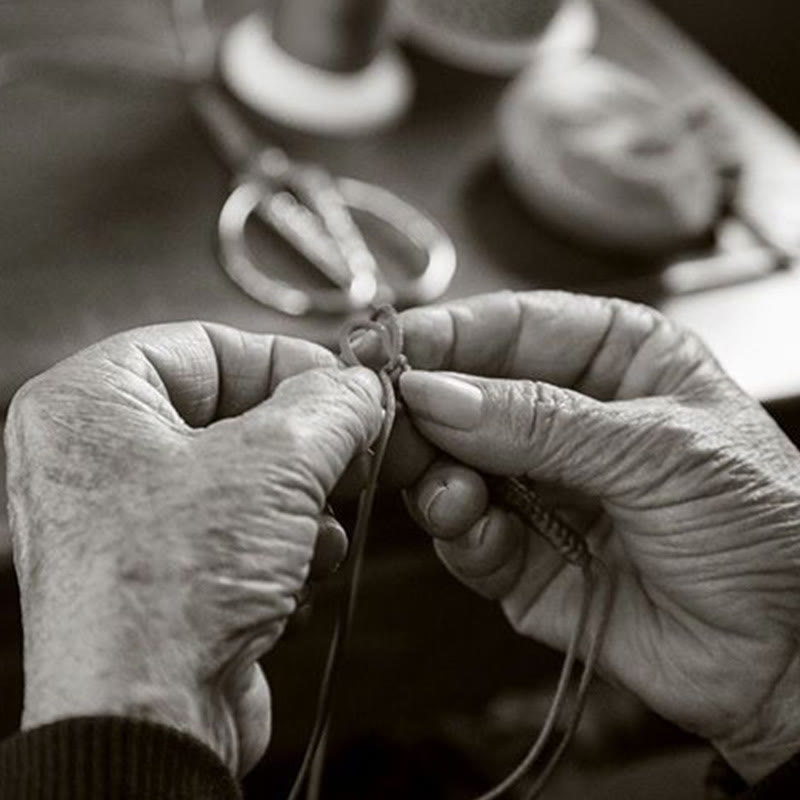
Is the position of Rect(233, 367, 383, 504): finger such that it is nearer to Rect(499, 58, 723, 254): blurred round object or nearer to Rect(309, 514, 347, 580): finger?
Rect(309, 514, 347, 580): finger

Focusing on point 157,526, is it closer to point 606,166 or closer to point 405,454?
point 405,454

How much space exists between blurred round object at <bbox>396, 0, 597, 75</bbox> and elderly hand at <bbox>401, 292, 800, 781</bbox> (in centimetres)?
47

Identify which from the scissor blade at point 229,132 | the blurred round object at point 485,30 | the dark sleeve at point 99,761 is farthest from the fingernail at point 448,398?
the blurred round object at point 485,30

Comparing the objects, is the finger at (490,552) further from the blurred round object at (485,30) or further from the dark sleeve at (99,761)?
the blurred round object at (485,30)

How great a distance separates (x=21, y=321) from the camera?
2.71 feet

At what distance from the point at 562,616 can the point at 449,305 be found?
0.67 feet

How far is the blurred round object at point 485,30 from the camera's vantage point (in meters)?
1.16

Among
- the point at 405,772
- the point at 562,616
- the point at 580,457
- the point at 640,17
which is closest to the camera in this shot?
the point at 580,457

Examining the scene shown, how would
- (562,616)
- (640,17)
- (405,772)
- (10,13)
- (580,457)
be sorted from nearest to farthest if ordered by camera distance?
(580,457) < (562,616) < (405,772) < (10,13) < (640,17)

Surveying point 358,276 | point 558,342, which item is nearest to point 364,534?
point 558,342

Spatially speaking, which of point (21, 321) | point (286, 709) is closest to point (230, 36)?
point (21, 321)

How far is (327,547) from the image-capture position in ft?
2.15

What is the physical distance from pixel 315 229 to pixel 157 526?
418mm

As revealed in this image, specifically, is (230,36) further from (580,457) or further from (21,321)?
(580,457)
